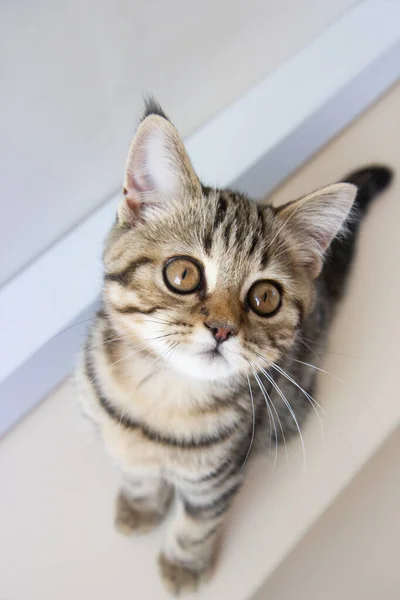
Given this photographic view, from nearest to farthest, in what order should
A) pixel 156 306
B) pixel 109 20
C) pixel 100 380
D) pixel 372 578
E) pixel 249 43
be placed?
pixel 156 306
pixel 100 380
pixel 109 20
pixel 372 578
pixel 249 43

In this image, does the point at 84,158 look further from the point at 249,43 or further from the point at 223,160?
the point at 249,43

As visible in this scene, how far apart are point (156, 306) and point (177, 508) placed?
490 mm

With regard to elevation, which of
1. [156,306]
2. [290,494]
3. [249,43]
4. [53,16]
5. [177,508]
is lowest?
[177,508]

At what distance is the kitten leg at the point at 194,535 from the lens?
862 mm

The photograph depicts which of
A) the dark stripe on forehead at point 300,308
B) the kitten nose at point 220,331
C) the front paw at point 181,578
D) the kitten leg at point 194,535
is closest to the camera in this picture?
the kitten nose at point 220,331

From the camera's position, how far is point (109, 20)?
96 cm

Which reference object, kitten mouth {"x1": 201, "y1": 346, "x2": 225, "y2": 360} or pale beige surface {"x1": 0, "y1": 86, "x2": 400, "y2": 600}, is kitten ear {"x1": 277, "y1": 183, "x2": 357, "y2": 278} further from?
pale beige surface {"x1": 0, "y1": 86, "x2": 400, "y2": 600}

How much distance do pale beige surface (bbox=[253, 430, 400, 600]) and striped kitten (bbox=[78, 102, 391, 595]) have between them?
0.80ft

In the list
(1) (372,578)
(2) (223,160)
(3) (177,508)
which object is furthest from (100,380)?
(1) (372,578)

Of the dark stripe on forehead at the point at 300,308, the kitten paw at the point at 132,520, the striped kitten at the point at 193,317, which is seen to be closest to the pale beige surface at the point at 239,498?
the kitten paw at the point at 132,520

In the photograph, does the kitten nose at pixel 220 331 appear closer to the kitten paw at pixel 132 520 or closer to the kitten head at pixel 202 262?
the kitten head at pixel 202 262

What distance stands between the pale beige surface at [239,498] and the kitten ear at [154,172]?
1.78 feet

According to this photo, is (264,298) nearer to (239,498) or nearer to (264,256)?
(264,256)

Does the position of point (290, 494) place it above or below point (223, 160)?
below
